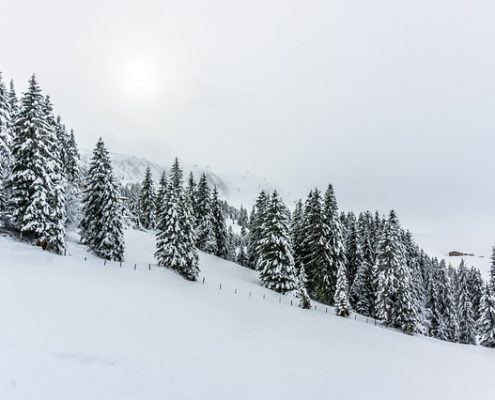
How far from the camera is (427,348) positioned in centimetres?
2425

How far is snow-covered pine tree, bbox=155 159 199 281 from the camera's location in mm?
30469

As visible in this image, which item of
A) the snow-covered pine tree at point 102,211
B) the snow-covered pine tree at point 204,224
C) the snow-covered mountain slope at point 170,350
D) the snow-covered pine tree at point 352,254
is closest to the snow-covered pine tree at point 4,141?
the snow-covered mountain slope at point 170,350

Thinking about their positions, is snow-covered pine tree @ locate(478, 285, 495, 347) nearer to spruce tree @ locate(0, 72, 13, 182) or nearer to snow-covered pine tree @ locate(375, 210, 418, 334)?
snow-covered pine tree @ locate(375, 210, 418, 334)

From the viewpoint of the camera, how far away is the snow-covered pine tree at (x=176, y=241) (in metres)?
30.5

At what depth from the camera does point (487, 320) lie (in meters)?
37.2

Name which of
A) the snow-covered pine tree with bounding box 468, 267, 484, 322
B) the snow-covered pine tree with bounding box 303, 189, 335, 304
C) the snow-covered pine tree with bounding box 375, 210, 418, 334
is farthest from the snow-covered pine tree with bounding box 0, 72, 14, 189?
the snow-covered pine tree with bounding box 468, 267, 484, 322

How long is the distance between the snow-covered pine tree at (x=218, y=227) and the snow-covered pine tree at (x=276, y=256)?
575 inches

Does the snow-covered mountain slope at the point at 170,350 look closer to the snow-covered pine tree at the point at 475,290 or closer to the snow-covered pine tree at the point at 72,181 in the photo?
the snow-covered pine tree at the point at 72,181

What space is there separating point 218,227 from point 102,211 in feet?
83.3

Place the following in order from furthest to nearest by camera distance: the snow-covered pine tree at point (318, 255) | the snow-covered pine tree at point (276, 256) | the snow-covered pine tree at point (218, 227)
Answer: the snow-covered pine tree at point (218, 227), the snow-covered pine tree at point (318, 255), the snow-covered pine tree at point (276, 256)

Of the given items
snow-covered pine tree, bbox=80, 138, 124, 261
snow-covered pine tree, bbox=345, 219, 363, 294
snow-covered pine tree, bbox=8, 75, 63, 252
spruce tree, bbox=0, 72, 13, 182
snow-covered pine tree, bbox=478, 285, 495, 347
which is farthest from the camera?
snow-covered pine tree, bbox=345, 219, 363, 294

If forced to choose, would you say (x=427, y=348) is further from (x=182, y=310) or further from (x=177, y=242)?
(x=177, y=242)

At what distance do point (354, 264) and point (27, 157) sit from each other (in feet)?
144

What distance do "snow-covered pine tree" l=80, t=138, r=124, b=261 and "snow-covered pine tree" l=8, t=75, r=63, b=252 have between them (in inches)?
190
